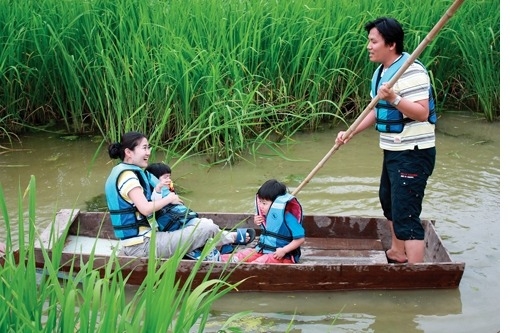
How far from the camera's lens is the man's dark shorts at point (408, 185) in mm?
4473

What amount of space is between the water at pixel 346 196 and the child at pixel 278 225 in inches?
10.5

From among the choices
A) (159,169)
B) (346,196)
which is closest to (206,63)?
(346,196)

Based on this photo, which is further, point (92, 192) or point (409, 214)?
point (92, 192)

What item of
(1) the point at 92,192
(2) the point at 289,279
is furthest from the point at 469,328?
(1) the point at 92,192

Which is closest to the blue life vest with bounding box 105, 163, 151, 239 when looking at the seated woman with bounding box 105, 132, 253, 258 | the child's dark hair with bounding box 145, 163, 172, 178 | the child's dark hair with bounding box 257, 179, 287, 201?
the seated woman with bounding box 105, 132, 253, 258

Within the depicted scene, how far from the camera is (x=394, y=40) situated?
14.4 ft

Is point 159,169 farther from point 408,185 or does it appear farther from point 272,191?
Result: point 408,185

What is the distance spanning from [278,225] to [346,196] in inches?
64.1

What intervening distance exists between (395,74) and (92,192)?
9.97ft

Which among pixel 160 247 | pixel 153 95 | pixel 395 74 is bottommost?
pixel 160 247

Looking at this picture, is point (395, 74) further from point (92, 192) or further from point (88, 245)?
point (92, 192)

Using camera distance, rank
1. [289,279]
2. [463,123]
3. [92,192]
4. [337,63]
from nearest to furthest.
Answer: [289,279] < [92,192] < [337,63] < [463,123]

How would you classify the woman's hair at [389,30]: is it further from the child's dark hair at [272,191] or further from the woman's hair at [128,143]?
the woman's hair at [128,143]

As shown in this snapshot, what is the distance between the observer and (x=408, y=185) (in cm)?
451
